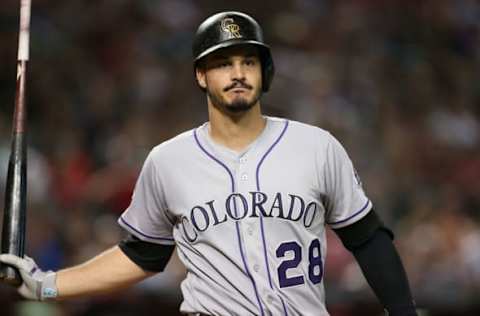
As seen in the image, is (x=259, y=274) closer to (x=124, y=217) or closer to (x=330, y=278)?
(x=124, y=217)

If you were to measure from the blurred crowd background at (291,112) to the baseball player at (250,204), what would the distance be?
84.5 inches

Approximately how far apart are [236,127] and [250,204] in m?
0.29

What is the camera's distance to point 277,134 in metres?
3.56

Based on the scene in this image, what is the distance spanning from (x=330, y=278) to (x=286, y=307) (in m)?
2.89

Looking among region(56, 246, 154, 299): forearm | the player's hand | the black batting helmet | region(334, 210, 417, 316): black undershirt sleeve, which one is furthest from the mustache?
the player's hand

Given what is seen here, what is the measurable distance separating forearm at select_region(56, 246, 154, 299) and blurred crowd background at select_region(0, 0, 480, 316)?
1797mm

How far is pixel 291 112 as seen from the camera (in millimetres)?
7848

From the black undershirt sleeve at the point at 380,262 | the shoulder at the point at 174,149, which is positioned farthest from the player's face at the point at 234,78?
the black undershirt sleeve at the point at 380,262

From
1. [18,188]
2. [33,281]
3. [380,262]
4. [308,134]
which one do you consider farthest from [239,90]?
[33,281]

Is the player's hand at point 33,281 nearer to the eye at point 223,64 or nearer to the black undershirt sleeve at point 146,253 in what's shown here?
the black undershirt sleeve at point 146,253

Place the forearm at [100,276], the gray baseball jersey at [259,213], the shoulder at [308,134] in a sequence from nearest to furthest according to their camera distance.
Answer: the gray baseball jersey at [259,213] < the shoulder at [308,134] < the forearm at [100,276]

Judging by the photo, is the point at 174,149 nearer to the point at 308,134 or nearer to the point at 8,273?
the point at 308,134

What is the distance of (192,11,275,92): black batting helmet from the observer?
342 centimetres

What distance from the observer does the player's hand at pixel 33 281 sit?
11.7 ft
